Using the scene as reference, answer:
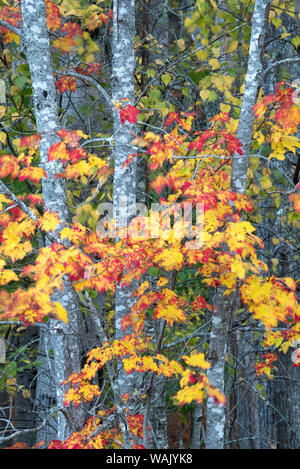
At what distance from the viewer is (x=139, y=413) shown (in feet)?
14.3

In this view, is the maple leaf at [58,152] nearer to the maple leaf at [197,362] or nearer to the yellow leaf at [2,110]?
the yellow leaf at [2,110]

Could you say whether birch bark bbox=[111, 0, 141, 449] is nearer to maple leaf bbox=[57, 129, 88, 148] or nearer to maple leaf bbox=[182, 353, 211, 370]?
maple leaf bbox=[57, 129, 88, 148]

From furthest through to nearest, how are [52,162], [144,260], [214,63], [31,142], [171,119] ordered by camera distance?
[214,63] → [171,119] → [31,142] → [52,162] → [144,260]

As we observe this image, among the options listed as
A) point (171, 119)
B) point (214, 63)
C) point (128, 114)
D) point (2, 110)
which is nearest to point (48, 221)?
point (128, 114)

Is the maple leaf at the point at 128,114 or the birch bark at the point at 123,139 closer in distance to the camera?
the maple leaf at the point at 128,114

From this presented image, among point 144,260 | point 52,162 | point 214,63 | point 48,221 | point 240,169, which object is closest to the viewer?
point 144,260

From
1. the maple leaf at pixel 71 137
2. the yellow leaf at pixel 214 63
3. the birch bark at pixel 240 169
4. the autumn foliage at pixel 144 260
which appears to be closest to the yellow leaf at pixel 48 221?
the autumn foliage at pixel 144 260

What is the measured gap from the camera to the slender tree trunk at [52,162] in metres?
4.16

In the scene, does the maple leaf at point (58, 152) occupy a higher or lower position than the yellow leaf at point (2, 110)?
lower

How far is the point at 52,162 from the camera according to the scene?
164 inches

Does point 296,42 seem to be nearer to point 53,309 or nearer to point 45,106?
point 45,106

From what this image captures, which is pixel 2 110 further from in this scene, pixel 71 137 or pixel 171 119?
pixel 171 119
